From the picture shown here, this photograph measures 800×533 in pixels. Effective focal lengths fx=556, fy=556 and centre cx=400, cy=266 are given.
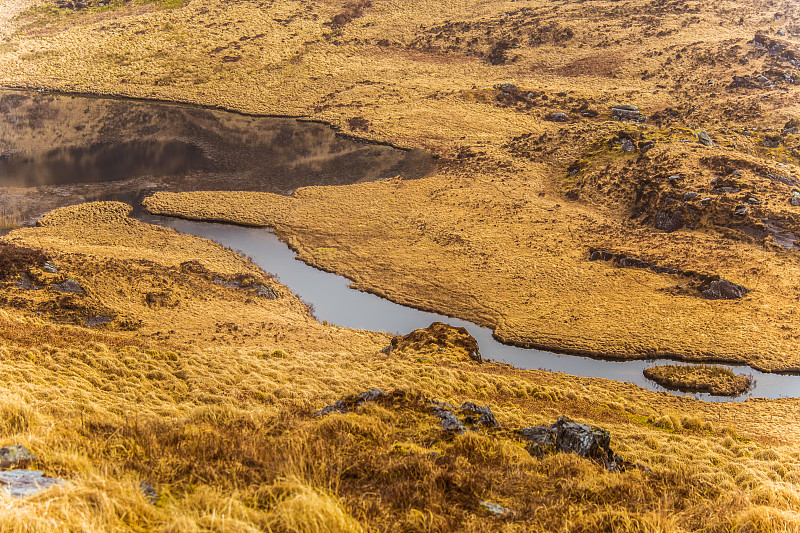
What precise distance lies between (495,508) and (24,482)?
815cm

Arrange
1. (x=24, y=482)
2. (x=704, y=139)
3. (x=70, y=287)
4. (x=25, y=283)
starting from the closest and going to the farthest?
(x=24, y=482) < (x=25, y=283) < (x=70, y=287) < (x=704, y=139)

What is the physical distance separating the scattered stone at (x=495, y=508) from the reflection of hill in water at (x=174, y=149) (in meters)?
46.8

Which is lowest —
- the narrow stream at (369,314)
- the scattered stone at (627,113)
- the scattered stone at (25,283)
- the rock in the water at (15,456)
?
the narrow stream at (369,314)

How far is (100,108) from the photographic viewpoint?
2869 inches

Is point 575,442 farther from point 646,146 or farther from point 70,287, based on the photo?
point 646,146

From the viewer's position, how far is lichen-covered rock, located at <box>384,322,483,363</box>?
29636mm

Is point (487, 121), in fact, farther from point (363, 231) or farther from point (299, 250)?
point (299, 250)

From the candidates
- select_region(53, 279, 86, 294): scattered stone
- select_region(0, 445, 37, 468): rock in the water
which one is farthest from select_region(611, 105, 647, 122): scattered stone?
select_region(0, 445, 37, 468): rock in the water

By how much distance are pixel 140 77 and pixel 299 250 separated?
56091 millimetres

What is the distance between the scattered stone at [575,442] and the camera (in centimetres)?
1531

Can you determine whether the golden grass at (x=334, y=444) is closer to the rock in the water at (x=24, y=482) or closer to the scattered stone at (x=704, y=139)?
the rock in the water at (x=24, y=482)

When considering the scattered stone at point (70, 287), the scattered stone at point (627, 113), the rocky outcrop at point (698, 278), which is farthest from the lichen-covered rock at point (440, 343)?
the scattered stone at point (627, 113)

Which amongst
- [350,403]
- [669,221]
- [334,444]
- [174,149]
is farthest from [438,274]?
[174,149]

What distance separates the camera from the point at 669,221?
146ft
